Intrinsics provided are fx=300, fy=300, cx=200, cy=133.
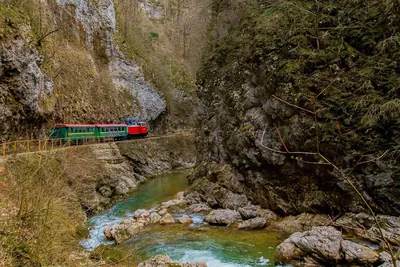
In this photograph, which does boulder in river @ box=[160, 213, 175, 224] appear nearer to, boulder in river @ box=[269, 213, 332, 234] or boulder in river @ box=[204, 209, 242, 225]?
boulder in river @ box=[204, 209, 242, 225]

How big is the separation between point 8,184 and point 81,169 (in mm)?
9551

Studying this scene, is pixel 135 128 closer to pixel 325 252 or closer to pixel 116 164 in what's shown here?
pixel 116 164

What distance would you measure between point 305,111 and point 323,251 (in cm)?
556

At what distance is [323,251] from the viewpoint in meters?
9.23

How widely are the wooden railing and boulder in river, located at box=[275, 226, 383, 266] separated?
32.2 feet

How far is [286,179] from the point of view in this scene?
14742 mm

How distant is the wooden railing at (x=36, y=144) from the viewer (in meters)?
14.5

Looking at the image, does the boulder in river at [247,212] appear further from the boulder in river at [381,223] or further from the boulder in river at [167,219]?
the boulder in river at [381,223]

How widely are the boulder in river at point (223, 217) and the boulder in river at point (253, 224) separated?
2.66ft

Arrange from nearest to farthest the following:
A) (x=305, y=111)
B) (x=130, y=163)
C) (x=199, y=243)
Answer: (x=199, y=243) → (x=305, y=111) → (x=130, y=163)

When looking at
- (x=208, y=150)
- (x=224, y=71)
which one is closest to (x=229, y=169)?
(x=208, y=150)

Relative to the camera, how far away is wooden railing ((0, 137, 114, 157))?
47.4 ft

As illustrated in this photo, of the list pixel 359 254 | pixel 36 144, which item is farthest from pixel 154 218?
pixel 359 254

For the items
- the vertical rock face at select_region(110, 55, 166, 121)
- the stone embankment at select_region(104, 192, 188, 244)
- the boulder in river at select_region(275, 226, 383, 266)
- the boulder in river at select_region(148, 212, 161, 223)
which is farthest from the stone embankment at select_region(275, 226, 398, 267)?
the vertical rock face at select_region(110, 55, 166, 121)
